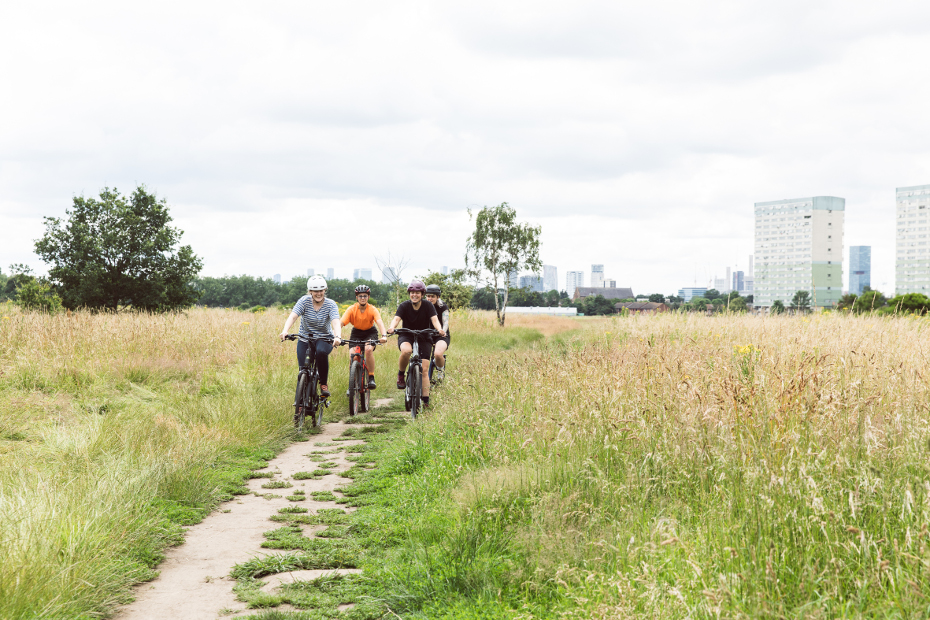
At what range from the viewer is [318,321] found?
935cm

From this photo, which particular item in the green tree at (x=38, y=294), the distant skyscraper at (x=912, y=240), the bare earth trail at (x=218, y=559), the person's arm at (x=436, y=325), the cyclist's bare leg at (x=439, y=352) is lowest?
the bare earth trail at (x=218, y=559)

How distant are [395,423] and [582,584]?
6.79 meters

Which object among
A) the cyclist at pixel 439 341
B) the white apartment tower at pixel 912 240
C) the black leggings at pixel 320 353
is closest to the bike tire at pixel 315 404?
the black leggings at pixel 320 353

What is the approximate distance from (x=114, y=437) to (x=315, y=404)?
125 inches

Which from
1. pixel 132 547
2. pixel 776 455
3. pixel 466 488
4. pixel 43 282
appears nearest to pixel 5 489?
pixel 132 547

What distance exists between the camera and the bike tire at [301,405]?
8.94 meters

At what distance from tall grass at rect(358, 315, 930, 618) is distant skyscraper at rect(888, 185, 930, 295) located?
160 metres

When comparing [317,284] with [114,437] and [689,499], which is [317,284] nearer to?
[114,437]

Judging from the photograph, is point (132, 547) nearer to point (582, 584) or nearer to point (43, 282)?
point (582, 584)

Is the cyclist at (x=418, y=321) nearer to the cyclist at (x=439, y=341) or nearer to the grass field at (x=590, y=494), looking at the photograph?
the cyclist at (x=439, y=341)

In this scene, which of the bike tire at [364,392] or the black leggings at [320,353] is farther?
the bike tire at [364,392]

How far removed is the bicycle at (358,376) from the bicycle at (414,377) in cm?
63

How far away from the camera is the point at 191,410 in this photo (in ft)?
27.6

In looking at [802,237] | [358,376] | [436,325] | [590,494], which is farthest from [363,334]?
[802,237]
